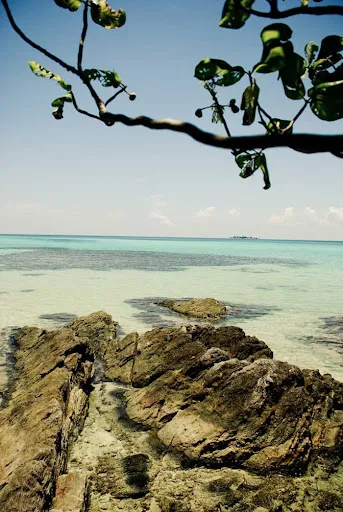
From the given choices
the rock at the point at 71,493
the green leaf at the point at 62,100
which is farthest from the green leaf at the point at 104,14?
the rock at the point at 71,493

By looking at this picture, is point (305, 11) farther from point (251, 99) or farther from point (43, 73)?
point (43, 73)

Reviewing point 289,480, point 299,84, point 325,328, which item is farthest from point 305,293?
point 299,84

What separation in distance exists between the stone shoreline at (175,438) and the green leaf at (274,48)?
4.74 meters

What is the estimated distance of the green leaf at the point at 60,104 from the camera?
179 cm

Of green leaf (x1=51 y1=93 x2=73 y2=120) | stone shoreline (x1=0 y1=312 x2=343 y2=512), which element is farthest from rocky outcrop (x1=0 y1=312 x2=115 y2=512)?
green leaf (x1=51 y1=93 x2=73 y2=120)

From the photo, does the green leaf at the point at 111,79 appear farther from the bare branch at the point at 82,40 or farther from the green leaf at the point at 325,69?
the green leaf at the point at 325,69

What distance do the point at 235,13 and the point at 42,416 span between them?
18.6ft

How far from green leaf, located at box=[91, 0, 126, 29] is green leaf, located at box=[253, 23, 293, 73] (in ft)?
2.54

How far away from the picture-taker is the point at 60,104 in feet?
6.06

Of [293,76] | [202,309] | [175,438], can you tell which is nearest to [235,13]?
[293,76]

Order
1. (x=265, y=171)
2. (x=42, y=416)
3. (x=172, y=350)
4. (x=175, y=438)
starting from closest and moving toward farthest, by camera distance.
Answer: (x=265, y=171) < (x=42, y=416) < (x=175, y=438) < (x=172, y=350)

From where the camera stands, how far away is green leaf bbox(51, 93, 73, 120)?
179 cm

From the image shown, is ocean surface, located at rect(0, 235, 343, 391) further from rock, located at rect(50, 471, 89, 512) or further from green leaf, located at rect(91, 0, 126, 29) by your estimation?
green leaf, located at rect(91, 0, 126, 29)

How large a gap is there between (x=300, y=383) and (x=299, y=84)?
238 inches
